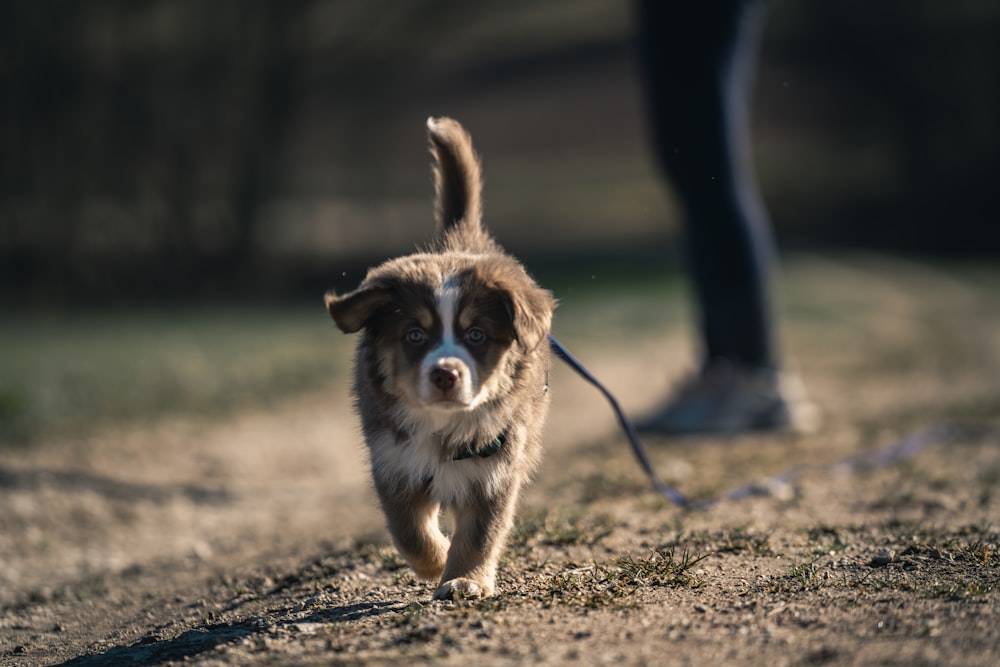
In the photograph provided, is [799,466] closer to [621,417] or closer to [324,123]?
[621,417]

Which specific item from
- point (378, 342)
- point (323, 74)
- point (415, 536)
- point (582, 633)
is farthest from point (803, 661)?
point (323, 74)

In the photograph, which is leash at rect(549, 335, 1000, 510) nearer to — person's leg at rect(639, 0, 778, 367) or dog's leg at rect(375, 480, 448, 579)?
dog's leg at rect(375, 480, 448, 579)

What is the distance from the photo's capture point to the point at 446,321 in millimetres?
3828

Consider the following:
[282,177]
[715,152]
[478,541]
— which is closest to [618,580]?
[478,541]

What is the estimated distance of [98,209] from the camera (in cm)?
1502

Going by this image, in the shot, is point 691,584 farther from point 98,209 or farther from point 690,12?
point 98,209

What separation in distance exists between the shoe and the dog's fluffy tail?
2616 mm

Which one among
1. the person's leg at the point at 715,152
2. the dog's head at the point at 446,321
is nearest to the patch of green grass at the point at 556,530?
the dog's head at the point at 446,321

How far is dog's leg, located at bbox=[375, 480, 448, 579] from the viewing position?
12.8 feet

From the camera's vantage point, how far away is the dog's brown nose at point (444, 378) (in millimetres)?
3619

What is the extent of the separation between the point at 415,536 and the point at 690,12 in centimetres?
366

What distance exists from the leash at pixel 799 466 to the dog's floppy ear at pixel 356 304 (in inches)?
30.1

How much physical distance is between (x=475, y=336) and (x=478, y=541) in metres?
0.63

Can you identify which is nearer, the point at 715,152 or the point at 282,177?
the point at 715,152
